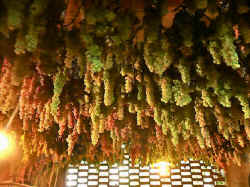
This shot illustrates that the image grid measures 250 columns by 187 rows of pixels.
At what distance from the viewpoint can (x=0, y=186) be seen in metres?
3.48

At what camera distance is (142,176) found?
6.98m

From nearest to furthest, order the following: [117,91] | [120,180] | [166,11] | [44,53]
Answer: [166,11] → [44,53] → [117,91] → [120,180]

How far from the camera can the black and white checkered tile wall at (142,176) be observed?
6.85 m

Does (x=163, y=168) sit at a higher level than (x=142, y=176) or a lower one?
higher

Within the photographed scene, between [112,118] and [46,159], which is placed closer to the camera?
[112,118]

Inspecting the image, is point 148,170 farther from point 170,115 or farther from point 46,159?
point 170,115

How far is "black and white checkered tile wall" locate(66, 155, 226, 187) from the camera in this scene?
6848 millimetres

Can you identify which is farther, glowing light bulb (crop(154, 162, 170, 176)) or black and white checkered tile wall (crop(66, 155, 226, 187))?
glowing light bulb (crop(154, 162, 170, 176))

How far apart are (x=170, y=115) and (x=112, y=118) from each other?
1070 millimetres

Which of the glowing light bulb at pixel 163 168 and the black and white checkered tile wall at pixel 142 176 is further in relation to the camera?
the glowing light bulb at pixel 163 168

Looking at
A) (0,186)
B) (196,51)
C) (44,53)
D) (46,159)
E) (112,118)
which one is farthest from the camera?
(46,159)

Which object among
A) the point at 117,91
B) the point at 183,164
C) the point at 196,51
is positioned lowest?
the point at 183,164

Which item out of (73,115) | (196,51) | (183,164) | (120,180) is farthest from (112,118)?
(183,164)

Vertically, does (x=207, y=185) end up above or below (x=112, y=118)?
below
